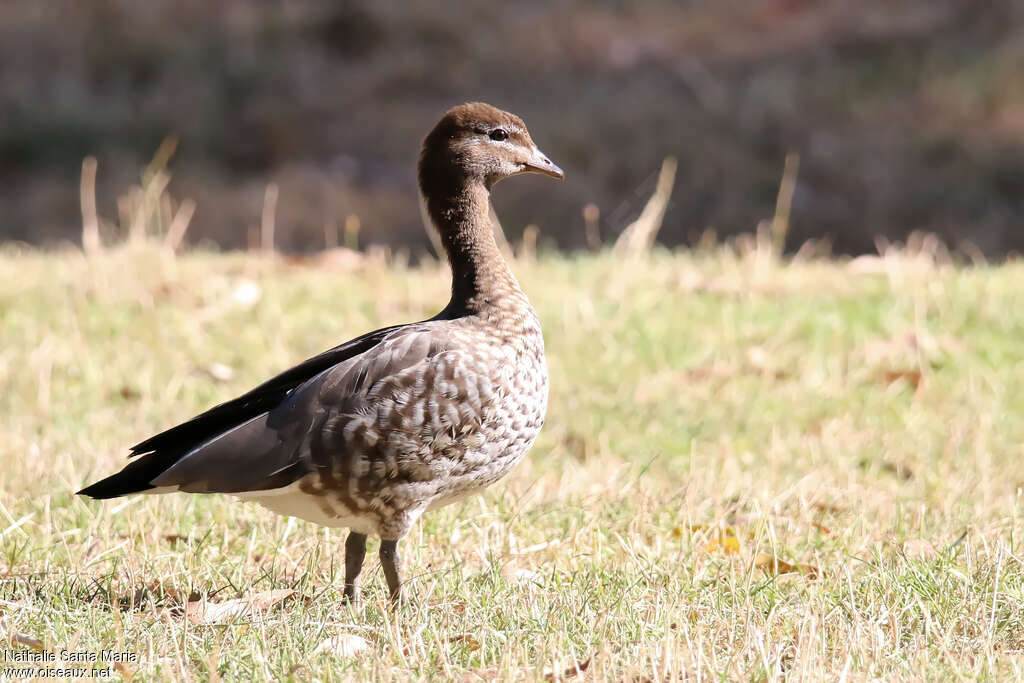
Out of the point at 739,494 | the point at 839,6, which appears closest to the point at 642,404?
the point at 739,494

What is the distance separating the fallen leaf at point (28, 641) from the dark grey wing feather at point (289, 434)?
0.46 meters

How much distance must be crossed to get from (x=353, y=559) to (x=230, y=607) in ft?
1.20

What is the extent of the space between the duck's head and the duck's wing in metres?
0.48

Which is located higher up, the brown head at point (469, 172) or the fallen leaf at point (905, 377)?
the brown head at point (469, 172)

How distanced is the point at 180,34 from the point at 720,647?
45.0 feet

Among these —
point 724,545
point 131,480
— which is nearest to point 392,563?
point 131,480

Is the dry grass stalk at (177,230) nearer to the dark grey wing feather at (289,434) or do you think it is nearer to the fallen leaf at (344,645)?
the dark grey wing feather at (289,434)

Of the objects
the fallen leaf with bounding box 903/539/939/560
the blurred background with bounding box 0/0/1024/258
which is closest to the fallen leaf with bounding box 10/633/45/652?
the fallen leaf with bounding box 903/539/939/560

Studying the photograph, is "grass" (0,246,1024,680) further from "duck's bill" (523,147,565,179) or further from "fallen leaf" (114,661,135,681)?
"duck's bill" (523,147,565,179)

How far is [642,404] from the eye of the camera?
5.99 meters

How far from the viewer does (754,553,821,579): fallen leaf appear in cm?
377

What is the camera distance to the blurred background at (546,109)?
12.8 m

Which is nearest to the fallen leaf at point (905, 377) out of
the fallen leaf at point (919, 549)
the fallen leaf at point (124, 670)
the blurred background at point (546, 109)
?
the fallen leaf at point (919, 549)

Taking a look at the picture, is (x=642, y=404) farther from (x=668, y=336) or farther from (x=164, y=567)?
(x=164, y=567)
